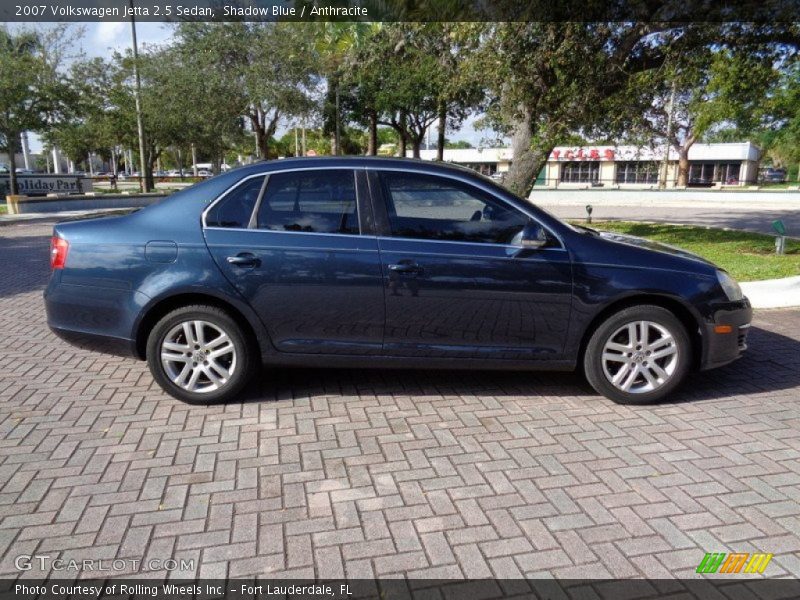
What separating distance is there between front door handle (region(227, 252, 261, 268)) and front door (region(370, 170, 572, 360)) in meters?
0.89

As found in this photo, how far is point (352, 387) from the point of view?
4.62m

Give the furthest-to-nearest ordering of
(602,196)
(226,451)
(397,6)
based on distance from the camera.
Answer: (602,196) → (397,6) → (226,451)

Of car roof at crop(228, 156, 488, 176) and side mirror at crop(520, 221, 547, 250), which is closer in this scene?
side mirror at crop(520, 221, 547, 250)

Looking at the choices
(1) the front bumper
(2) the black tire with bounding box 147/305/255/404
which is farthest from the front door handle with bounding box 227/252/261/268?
(1) the front bumper

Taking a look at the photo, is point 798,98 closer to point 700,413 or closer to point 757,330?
point 757,330

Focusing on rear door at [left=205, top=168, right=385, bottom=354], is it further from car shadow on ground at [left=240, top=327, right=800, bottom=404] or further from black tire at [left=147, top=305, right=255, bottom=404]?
car shadow on ground at [left=240, top=327, right=800, bottom=404]

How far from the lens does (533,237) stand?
4.06m

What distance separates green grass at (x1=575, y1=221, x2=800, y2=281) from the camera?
8.96 metres

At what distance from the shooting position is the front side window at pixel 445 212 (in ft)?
13.5

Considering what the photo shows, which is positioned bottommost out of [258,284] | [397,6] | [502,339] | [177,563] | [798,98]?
[177,563]

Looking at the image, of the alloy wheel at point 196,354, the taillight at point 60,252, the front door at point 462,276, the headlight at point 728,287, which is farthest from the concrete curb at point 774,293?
the taillight at point 60,252

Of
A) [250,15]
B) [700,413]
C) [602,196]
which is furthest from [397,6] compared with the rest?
[602,196]

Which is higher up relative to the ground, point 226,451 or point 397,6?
point 397,6

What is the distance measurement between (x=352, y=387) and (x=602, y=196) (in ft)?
97.7
